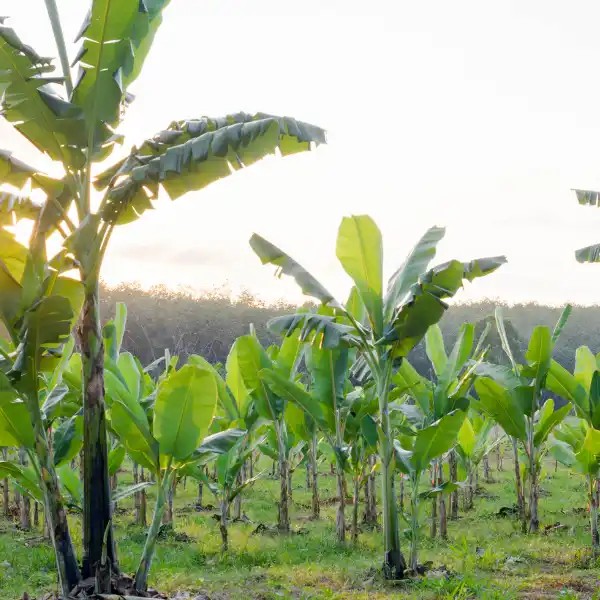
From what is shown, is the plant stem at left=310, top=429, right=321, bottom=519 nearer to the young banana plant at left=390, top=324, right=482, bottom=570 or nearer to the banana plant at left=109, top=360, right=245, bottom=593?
the young banana plant at left=390, top=324, right=482, bottom=570

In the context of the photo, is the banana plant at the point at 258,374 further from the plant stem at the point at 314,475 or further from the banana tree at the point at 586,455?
the banana tree at the point at 586,455

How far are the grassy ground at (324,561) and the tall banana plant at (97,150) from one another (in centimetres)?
168

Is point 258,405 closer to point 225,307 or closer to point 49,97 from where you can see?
point 49,97

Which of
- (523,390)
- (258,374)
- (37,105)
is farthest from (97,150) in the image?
(523,390)

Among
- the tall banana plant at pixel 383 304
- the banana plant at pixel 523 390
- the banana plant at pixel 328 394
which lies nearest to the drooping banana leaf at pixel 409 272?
the tall banana plant at pixel 383 304

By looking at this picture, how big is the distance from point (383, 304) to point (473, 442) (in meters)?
3.64

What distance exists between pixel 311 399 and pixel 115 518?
4.90m

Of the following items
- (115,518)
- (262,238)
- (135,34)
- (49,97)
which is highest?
(135,34)

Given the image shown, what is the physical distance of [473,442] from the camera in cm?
901

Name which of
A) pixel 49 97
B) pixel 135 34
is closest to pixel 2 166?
pixel 49 97

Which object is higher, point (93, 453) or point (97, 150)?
point (97, 150)

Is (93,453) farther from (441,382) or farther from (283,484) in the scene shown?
A: (283,484)

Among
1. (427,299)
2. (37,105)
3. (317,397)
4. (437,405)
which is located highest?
(37,105)

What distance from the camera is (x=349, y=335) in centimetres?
608
